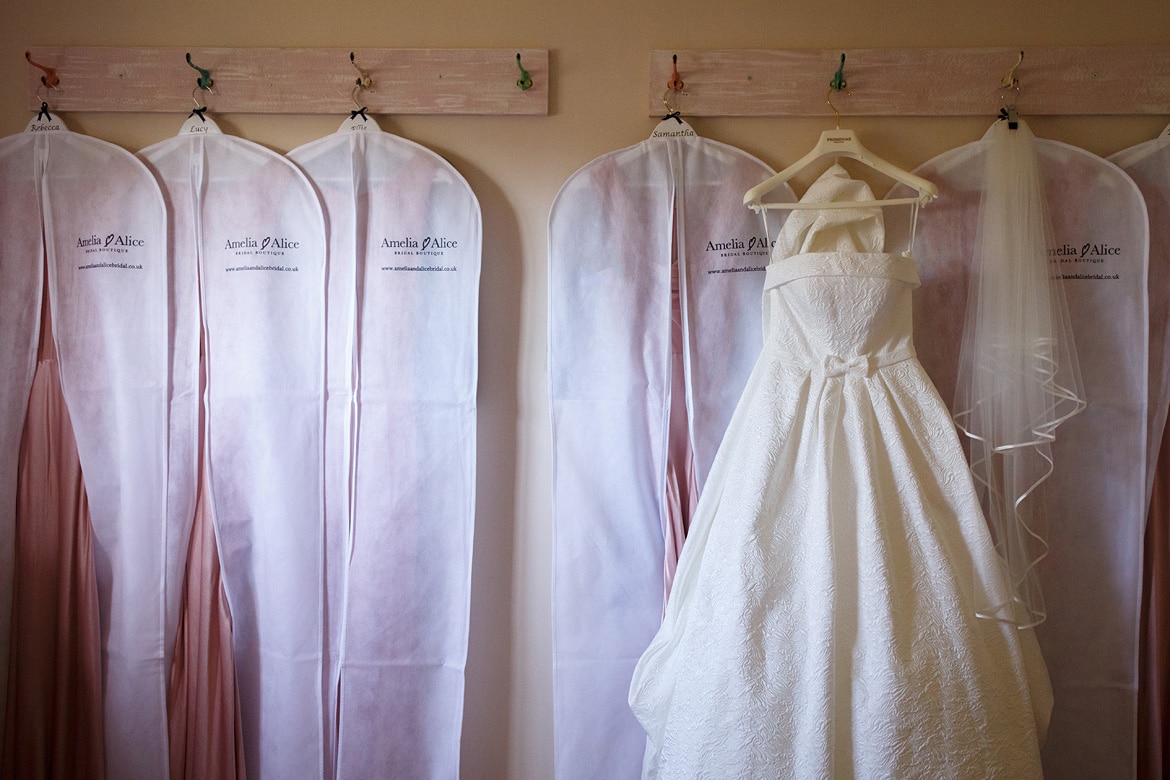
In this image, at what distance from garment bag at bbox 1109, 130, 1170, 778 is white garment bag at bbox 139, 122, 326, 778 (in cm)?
185

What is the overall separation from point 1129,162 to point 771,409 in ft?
3.34

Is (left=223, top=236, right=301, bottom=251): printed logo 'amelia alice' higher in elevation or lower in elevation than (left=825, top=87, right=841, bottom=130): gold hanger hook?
lower

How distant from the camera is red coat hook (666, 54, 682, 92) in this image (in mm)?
1497

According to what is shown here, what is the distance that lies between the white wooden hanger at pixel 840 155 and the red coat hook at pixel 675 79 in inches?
11.7

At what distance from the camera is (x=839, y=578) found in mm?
1217

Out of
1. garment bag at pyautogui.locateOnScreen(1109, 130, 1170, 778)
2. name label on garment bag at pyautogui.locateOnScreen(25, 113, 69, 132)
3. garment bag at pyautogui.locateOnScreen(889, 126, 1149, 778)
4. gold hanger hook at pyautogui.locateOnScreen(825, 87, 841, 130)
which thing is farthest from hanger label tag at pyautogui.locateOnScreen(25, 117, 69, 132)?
garment bag at pyautogui.locateOnScreen(1109, 130, 1170, 778)

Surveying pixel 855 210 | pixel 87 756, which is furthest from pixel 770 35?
pixel 87 756

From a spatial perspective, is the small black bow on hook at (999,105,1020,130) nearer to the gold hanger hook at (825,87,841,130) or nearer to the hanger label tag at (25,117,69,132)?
the gold hanger hook at (825,87,841,130)

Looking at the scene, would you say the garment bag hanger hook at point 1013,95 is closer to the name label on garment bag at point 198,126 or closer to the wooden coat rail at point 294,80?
the wooden coat rail at point 294,80

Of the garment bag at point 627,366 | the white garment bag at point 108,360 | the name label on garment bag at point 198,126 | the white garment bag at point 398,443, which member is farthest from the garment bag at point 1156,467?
the white garment bag at point 108,360

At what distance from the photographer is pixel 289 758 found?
1521 millimetres

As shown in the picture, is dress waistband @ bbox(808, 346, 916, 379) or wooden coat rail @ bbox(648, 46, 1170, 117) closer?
dress waistband @ bbox(808, 346, 916, 379)

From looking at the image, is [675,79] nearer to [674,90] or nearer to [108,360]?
[674,90]

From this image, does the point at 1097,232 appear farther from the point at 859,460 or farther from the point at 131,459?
the point at 131,459
